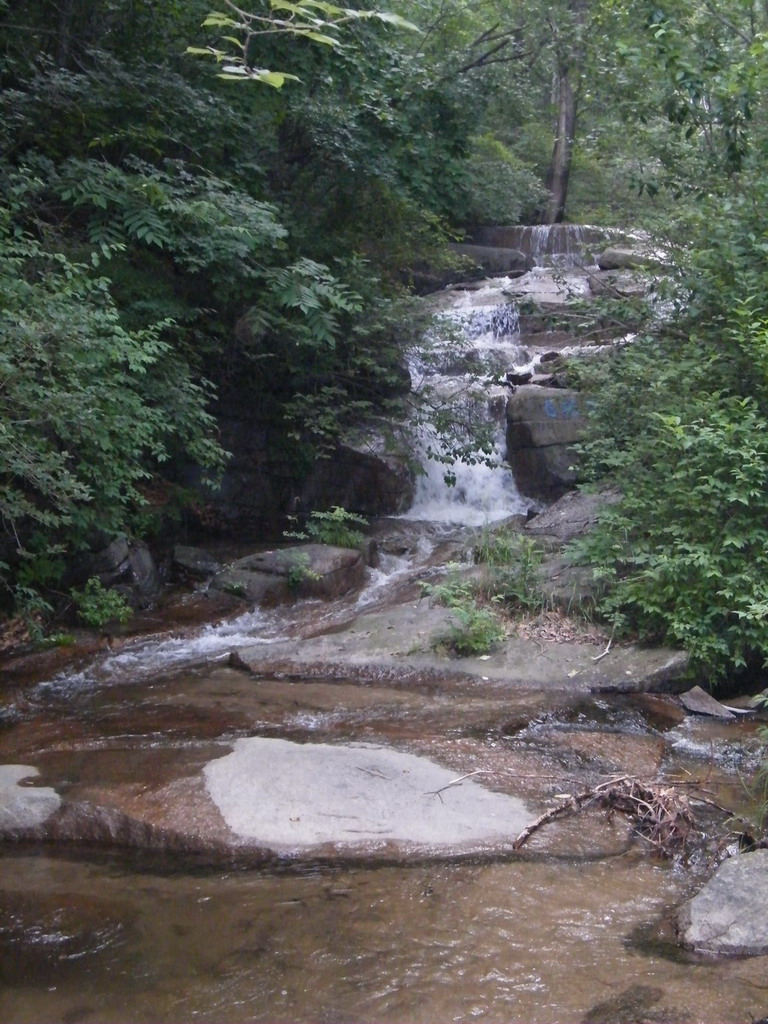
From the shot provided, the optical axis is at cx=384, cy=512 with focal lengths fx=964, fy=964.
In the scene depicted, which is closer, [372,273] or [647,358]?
[647,358]

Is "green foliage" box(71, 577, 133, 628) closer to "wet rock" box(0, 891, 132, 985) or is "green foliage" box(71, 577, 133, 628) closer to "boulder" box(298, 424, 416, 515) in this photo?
"boulder" box(298, 424, 416, 515)

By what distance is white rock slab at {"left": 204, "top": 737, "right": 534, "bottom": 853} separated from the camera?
4.79m

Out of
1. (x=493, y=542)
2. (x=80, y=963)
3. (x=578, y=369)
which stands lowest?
(x=80, y=963)

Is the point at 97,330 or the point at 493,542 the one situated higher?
the point at 97,330

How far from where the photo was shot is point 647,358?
8867 millimetres

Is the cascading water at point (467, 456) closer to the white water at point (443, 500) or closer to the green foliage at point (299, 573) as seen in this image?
the white water at point (443, 500)

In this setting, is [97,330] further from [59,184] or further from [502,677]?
[502,677]

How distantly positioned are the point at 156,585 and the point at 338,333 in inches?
139

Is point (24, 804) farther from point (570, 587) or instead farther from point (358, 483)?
point (358, 483)

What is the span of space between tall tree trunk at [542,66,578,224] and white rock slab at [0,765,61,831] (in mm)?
20515

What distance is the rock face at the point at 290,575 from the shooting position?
9922 mm

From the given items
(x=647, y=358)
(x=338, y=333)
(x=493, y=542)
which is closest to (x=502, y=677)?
(x=493, y=542)

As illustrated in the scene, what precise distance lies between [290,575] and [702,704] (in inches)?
176

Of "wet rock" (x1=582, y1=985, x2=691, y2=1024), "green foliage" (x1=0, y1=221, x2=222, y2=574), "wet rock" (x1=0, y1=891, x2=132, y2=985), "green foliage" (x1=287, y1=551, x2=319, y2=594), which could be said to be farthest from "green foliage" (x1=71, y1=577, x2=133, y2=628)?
"wet rock" (x1=582, y1=985, x2=691, y2=1024)
